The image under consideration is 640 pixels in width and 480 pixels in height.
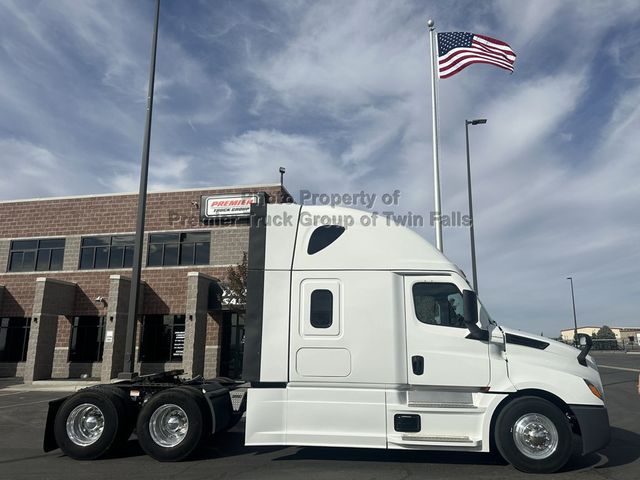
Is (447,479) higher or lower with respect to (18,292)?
lower

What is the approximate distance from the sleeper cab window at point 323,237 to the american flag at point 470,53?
944 cm

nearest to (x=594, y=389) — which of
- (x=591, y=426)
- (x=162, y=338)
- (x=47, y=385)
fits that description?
(x=591, y=426)

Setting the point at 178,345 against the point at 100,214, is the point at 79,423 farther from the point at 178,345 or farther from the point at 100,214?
the point at 100,214

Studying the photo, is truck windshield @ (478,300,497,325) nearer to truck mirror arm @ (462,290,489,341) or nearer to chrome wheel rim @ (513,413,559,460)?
truck mirror arm @ (462,290,489,341)

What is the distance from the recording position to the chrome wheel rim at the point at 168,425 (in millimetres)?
7289

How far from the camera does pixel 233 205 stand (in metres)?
23.2

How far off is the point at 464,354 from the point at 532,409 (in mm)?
1098

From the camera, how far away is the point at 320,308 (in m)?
7.05

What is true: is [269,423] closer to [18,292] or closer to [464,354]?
[464,354]

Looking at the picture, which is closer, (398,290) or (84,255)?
(398,290)

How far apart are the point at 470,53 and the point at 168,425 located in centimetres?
1308

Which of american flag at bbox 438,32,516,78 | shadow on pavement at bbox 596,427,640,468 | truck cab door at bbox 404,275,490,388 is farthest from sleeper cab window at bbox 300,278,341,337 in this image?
american flag at bbox 438,32,516,78

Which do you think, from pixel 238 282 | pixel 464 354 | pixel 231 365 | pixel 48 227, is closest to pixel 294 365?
pixel 464 354

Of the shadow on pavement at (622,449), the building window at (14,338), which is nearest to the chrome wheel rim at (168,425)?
the shadow on pavement at (622,449)
